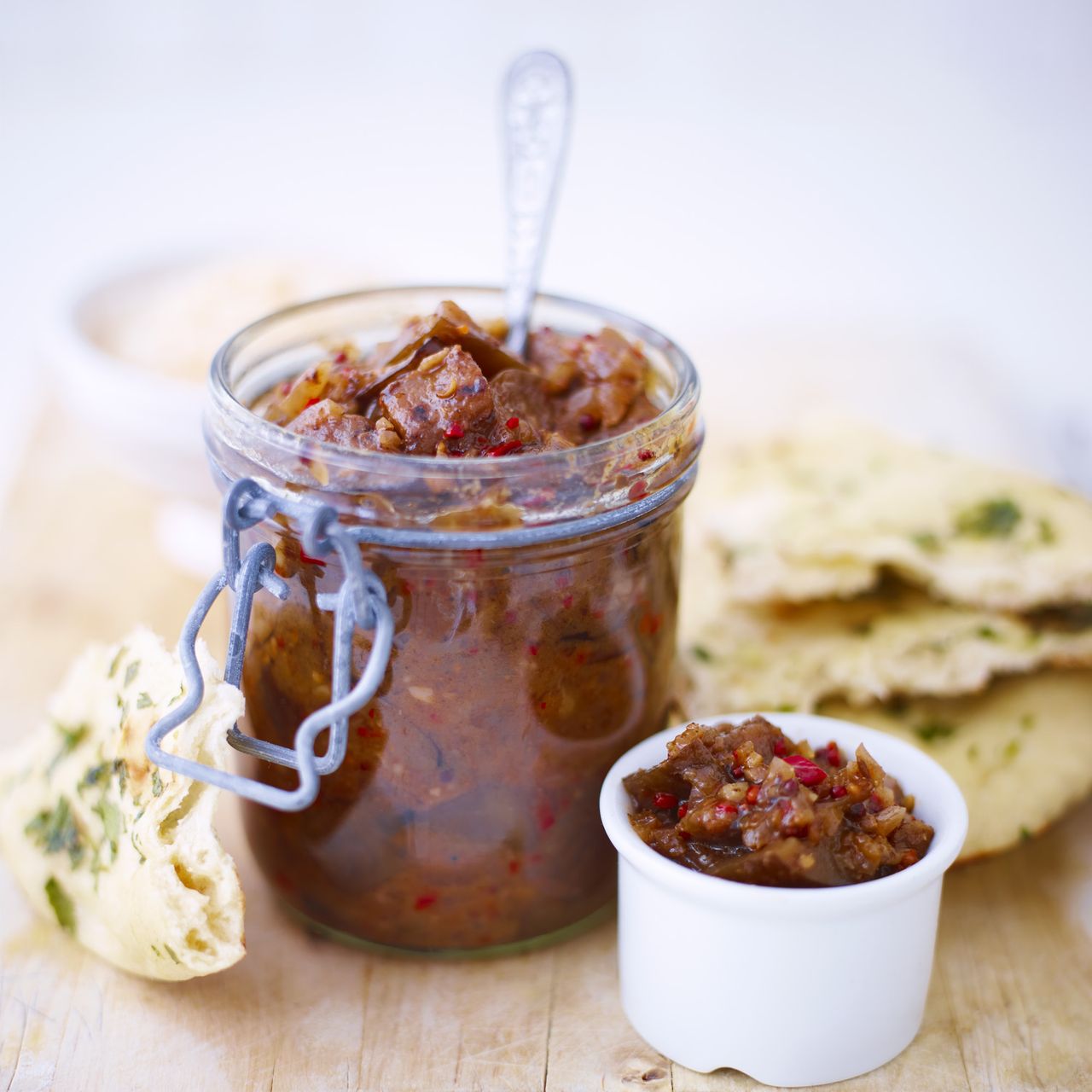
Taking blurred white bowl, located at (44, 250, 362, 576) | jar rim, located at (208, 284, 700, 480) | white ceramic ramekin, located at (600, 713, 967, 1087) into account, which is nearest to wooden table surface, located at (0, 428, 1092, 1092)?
white ceramic ramekin, located at (600, 713, 967, 1087)

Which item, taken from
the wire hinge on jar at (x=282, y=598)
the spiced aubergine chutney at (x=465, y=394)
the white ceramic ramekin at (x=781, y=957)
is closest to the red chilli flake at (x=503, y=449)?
the spiced aubergine chutney at (x=465, y=394)

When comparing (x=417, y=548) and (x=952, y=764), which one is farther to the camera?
(x=952, y=764)

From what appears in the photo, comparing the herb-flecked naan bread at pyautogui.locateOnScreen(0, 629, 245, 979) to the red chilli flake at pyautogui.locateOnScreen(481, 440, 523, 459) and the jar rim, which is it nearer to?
the jar rim

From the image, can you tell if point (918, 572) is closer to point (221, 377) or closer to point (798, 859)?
point (798, 859)

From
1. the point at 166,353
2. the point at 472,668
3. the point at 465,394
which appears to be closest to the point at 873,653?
the point at 472,668

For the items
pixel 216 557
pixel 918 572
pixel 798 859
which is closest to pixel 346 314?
pixel 216 557

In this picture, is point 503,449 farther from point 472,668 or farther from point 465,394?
point 472,668
